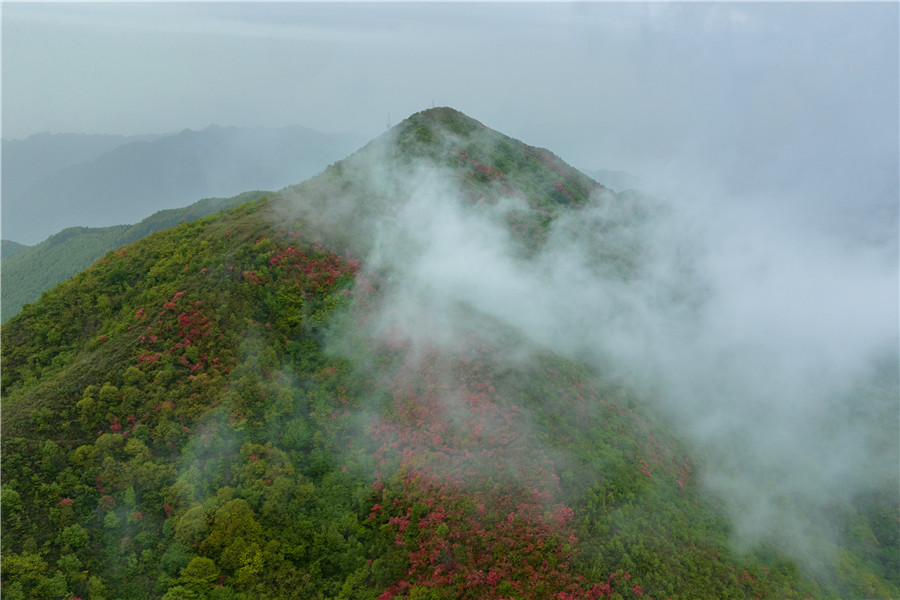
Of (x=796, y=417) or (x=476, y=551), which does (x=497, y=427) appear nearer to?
(x=476, y=551)

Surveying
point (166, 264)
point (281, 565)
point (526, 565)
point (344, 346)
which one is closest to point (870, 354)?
point (526, 565)

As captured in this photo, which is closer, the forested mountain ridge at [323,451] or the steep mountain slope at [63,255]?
the forested mountain ridge at [323,451]

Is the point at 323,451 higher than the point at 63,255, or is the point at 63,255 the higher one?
the point at 63,255

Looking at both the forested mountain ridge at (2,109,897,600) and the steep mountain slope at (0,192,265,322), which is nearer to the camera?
the forested mountain ridge at (2,109,897,600)

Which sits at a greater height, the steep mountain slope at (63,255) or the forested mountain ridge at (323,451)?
the steep mountain slope at (63,255)
